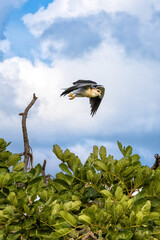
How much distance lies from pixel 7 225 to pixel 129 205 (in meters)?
1.47

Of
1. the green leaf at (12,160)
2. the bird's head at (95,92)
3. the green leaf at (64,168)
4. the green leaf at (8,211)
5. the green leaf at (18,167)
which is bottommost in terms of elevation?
the green leaf at (8,211)

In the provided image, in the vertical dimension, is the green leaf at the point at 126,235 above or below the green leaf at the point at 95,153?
below

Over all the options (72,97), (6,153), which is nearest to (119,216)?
(6,153)

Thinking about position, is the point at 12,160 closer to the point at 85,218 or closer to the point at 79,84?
the point at 85,218

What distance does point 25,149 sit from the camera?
649 centimetres

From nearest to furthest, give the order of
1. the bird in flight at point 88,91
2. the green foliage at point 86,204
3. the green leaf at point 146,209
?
the green foliage at point 86,204, the green leaf at point 146,209, the bird in flight at point 88,91

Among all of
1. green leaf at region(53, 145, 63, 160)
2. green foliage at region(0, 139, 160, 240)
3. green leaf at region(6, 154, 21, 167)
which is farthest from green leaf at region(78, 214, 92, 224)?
green leaf at region(6, 154, 21, 167)

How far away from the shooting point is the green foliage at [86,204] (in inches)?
154

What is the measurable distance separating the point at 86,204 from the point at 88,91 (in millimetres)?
9048

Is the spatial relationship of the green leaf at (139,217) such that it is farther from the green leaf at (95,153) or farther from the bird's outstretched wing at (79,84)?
the bird's outstretched wing at (79,84)

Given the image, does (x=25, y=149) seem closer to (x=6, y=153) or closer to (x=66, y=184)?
(x=6, y=153)

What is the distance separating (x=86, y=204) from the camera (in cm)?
472

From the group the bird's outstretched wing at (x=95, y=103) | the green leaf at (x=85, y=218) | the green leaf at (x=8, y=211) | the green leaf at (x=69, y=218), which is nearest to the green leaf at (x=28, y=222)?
the green leaf at (x=8, y=211)

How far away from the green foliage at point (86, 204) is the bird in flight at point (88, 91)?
5805mm
